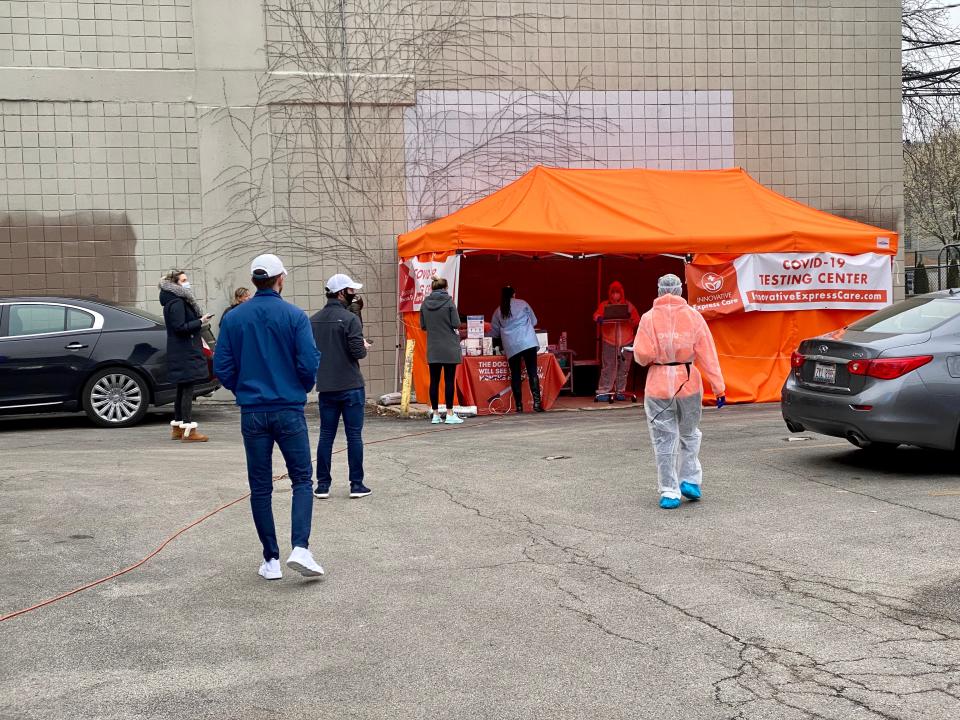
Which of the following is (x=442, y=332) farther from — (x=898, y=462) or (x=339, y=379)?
(x=898, y=462)

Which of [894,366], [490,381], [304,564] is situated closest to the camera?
[304,564]

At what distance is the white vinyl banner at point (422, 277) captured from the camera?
1480 cm

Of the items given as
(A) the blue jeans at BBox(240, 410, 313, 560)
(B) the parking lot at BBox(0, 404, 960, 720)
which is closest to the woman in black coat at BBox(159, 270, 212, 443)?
(B) the parking lot at BBox(0, 404, 960, 720)

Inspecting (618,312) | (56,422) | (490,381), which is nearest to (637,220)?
(618,312)

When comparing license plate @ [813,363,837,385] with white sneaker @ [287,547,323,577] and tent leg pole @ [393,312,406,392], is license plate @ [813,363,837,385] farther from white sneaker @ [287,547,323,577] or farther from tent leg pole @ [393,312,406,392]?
tent leg pole @ [393,312,406,392]

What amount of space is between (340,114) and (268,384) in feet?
38.5

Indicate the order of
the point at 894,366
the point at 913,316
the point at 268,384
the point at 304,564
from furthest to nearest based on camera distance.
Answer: the point at 913,316
the point at 894,366
the point at 268,384
the point at 304,564

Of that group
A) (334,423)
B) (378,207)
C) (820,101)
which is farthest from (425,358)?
(820,101)

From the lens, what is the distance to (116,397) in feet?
45.5

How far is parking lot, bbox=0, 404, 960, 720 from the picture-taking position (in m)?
4.55

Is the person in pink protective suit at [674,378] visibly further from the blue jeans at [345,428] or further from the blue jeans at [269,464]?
the blue jeans at [269,464]

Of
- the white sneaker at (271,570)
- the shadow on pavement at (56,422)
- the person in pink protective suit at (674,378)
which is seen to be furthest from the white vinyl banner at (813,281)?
the white sneaker at (271,570)

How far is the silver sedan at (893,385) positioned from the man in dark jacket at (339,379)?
383 centimetres

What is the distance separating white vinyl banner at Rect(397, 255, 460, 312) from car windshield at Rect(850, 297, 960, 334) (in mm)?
5726
